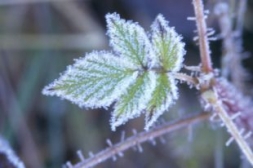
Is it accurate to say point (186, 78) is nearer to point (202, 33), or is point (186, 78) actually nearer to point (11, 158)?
point (202, 33)

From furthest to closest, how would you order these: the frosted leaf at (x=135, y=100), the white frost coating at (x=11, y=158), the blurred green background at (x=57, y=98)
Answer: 1. the blurred green background at (x=57, y=98)
2. the white frost coating at (x=11, y=158)
3. the frosted leaf at (x=135, y=100)

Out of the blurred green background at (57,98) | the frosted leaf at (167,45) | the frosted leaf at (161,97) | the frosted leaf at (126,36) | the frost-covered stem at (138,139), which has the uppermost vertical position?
the blurred green background at (57,98)

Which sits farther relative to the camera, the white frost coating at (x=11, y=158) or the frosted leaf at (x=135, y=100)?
the white frost coating at (x=11, y=158)

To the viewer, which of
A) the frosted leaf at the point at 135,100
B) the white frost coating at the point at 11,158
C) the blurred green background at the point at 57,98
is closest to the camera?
the frosted leaf at the point at 135,100

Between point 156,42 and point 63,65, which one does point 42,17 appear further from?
point 156,42

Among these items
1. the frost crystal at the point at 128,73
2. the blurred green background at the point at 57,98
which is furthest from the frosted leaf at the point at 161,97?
the blurred green background at the point at 57,98

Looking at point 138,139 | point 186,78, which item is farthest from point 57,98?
point 186,78

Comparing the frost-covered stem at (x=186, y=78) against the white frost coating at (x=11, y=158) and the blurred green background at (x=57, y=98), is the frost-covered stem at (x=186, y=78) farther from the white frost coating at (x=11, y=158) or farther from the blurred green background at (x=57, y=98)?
the blurred green background at (x=57, y=98)

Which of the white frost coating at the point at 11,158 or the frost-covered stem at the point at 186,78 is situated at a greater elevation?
the white frost coating at the point at 11,158
